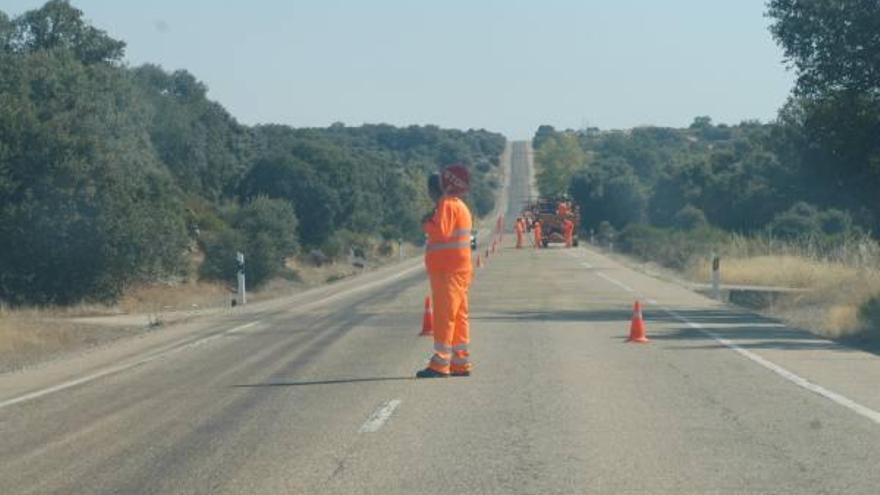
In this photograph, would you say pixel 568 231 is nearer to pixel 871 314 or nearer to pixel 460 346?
pixel 871 314

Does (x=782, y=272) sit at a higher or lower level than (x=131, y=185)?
lower

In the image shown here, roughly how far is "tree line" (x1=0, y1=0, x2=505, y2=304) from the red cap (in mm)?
24392

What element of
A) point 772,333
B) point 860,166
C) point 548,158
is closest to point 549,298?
point 860,166

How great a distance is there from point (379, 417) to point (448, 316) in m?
2.79

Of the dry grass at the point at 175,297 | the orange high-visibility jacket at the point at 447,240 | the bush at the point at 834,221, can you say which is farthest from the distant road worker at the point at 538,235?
the orange high-visibility jacket at the point at 447,240

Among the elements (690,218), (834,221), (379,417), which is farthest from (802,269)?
(690,218)

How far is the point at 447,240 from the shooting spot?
15.7 meters

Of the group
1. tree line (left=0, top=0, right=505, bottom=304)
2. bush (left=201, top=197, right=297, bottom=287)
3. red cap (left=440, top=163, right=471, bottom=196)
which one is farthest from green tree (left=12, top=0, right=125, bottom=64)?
red cap (left=440, top=163, right=471, bottom=196)

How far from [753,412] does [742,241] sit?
149ft

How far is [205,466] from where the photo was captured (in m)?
10.6

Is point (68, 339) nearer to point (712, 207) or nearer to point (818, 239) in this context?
point (818, 239)

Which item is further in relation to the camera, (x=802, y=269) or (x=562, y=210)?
(x=562, y=210)

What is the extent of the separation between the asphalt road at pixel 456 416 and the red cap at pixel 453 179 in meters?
2.01

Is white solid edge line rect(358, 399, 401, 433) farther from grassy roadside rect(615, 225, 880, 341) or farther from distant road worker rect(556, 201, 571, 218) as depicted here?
distant road worker rect(556, 201, 571, 218)
